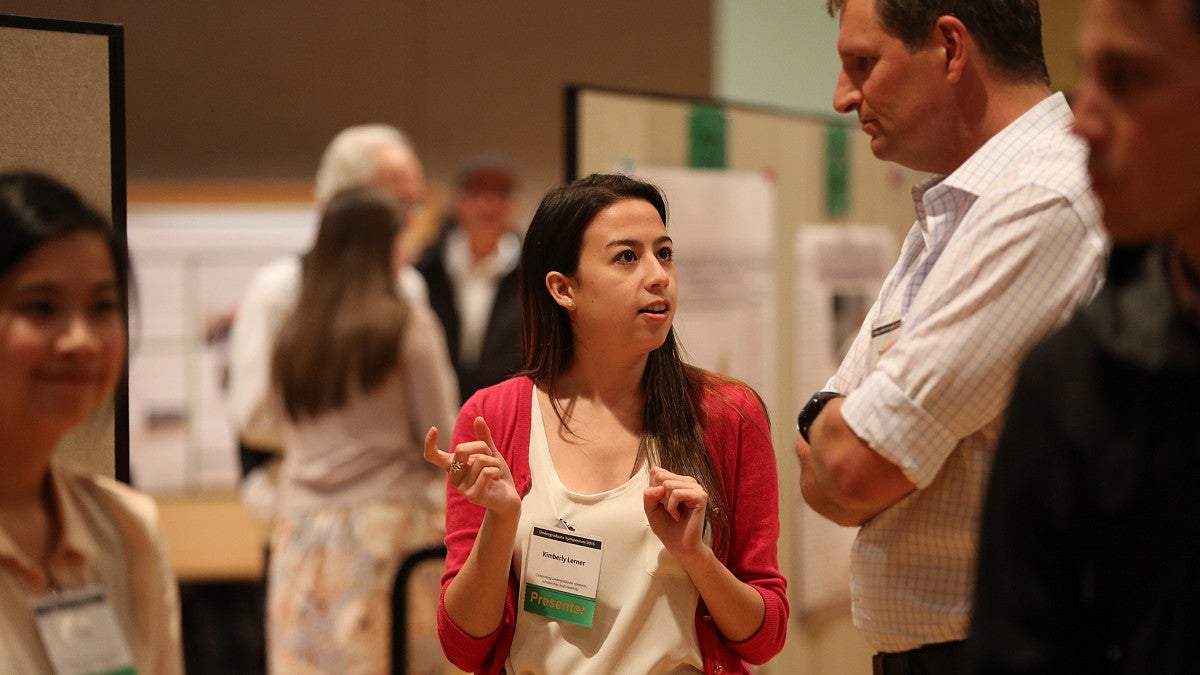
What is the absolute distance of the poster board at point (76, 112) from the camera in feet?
5.57

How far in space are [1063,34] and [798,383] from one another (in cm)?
139

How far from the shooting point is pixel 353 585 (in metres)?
3.74

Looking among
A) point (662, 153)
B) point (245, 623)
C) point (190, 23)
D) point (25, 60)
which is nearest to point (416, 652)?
point (662, 153)

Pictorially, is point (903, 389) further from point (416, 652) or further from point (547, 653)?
point (416, 652)

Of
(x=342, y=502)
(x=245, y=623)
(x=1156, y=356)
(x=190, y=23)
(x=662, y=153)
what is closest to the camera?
(x=1156, y=356)

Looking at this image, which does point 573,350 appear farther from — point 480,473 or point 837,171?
point 837,171

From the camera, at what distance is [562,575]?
1.81 metres

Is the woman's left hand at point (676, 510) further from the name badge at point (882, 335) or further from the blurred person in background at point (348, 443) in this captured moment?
the blurred person in background at point (348, 443)

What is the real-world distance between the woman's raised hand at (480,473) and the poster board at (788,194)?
1.45 meters

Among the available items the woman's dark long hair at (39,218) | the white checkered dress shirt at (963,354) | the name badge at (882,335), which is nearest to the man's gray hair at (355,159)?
the name badge at (882,335)

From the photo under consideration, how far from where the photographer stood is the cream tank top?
180 centimetres

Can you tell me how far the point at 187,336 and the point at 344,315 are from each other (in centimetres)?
243

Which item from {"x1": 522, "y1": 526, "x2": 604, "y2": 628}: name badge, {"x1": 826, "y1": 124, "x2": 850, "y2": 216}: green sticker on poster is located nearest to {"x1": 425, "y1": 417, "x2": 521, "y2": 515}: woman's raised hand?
{"x1": 522, "y1": 526, "x2": 604, "y2": 628}: name badge

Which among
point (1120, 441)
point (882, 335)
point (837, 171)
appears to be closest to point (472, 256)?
point (837, 171)
